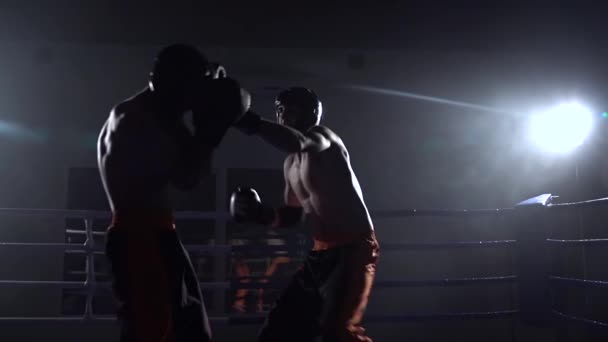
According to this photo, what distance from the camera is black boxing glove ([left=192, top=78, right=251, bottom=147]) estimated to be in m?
1.79

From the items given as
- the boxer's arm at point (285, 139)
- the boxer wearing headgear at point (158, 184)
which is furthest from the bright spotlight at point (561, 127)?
the boxer wearing headgear at point (158, 184)

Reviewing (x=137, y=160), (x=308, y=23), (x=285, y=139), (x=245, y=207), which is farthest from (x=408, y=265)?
(x=137, y=160)

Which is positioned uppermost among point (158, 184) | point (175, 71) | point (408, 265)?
→ point (175, 71)

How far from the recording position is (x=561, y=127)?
537 cm

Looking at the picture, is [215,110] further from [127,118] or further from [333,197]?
[333,197]

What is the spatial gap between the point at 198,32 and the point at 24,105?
6.45 feet

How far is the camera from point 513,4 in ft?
13.5

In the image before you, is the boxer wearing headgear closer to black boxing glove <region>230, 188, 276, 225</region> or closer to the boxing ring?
black boxing glove <region>230, 188, 276, 225</region>

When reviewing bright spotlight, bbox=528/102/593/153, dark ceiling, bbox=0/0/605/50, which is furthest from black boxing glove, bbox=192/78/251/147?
bright spotlight, bbox=528/102/593/153

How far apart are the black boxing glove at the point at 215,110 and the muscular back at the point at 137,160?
11 cm

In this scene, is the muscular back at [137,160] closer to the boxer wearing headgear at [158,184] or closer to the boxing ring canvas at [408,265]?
the boxer wearing headgear at [158,184]

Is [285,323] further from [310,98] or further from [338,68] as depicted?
[338,68]

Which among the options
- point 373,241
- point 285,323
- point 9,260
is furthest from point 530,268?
point 9,260

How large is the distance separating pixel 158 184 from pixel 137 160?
0.32 feet
